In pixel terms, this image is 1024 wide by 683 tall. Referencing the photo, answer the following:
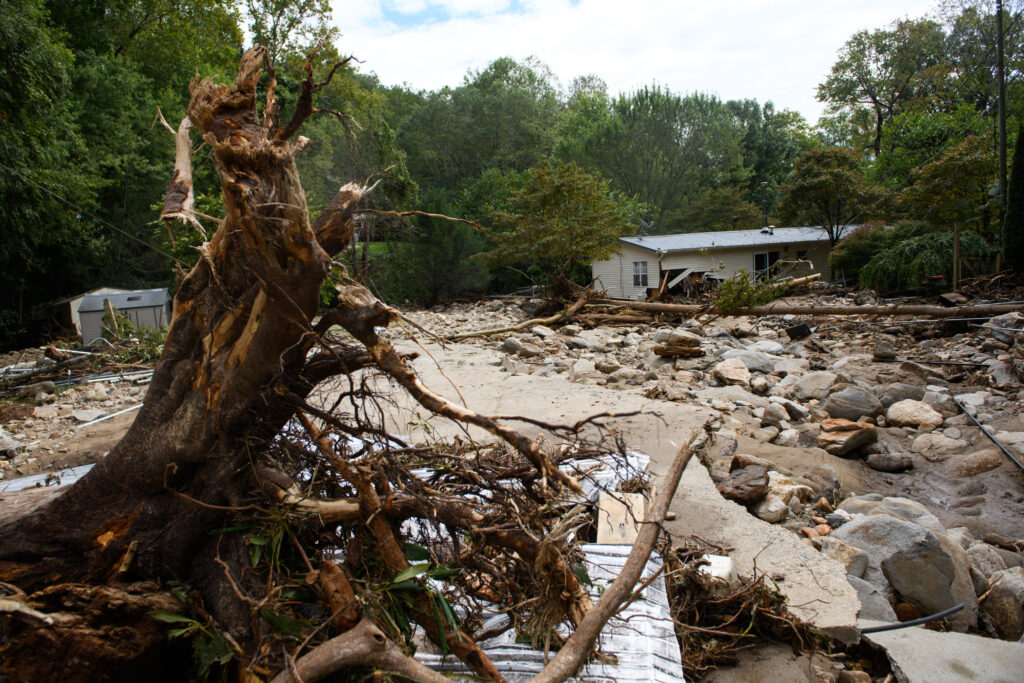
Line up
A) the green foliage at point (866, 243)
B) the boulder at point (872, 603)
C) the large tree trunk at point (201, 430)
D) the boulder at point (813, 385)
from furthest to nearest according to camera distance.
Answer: the green foliage at point (866, 243) → the boulder at point (813, 385) → the boulder at point (872, 603) → the large tree trunk at point (201, 430)

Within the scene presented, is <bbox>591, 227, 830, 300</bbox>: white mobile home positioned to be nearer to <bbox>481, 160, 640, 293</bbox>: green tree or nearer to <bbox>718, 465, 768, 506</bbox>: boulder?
<bbox>481, 160, 640, 293</bbox>: green tree

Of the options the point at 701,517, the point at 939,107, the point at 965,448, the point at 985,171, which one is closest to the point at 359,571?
the point at 701,517

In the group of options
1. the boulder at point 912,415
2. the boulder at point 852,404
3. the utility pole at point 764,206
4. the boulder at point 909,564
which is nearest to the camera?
the boulder at point 909,564

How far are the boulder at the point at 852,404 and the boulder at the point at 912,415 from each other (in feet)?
0.49

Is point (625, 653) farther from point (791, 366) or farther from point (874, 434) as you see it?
point (791, 366)

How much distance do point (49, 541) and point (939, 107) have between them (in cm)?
4209

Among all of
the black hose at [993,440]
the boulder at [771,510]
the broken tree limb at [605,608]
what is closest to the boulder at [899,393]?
the black hose at [993,440]

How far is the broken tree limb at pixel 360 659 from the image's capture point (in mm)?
1826

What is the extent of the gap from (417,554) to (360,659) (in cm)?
49

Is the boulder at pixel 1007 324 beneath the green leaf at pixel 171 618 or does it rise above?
beneath

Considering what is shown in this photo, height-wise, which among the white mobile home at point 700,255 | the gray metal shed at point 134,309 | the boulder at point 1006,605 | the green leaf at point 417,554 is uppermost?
the white mobile home at point 700,255

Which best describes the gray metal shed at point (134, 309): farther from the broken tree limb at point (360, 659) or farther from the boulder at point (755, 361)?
the broken tree limb at point (360, 659)

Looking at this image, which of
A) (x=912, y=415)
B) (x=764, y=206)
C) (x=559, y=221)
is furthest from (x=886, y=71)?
(x=912, y=415)

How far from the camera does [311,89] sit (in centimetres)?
229
